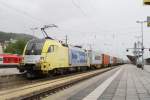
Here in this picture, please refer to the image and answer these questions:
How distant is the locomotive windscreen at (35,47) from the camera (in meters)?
25.8

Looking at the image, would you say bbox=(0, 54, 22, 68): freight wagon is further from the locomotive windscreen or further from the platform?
the platform

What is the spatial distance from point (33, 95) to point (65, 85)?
21.9 feet

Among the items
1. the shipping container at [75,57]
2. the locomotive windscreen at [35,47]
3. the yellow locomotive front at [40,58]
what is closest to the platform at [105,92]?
the yellow locomotive front at [40,58]

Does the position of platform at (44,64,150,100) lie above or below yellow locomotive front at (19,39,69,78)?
below

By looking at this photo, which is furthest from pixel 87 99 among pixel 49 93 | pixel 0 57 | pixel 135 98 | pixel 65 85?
pixel 0 57

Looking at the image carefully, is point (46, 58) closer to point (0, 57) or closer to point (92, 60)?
point (92, 60)

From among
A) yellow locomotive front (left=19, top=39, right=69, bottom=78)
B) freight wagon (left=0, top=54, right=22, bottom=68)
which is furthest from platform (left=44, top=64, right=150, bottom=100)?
freight wagon (left=0, top=54, right=22, bottom=68)

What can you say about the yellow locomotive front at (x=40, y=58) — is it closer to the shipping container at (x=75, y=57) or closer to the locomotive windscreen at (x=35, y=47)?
the locomotive windscreen at (x=35, y=47)

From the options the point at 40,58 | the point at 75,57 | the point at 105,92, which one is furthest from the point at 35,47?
the point at 105,92

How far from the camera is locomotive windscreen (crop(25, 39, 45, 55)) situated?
2582 cm

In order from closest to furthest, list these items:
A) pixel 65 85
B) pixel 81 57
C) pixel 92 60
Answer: pixel 65 85, pixel 81 57, pixel 92 60

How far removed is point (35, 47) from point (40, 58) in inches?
52.2

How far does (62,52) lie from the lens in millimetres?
29703

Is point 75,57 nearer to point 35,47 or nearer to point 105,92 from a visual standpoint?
point 35,47
